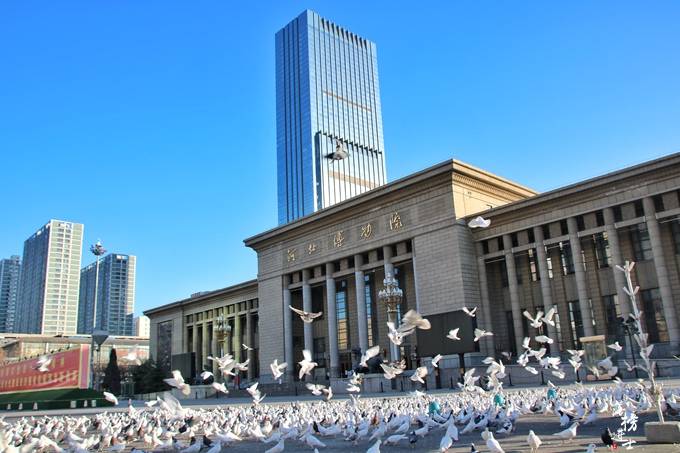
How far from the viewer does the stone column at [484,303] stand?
1602 inches

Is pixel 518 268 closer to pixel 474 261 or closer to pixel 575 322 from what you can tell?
pixel 474 261

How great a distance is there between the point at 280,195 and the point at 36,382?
8890 cm

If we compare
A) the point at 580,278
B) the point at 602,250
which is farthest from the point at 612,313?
the point at 602,250

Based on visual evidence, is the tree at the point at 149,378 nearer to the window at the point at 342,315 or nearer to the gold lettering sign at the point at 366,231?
the window at the point at 342,315

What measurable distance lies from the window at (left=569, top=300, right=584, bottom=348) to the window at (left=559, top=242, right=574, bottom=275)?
222cm

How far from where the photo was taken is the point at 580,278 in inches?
1480

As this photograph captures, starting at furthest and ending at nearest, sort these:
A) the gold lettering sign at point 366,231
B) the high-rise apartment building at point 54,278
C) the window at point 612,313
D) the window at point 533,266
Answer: the high-rise apartment building at point 54,278, the gold lettering sign at point 366,231, the window at point 533,266, the window at point 612,313

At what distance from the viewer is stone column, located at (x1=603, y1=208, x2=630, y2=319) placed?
3531cm

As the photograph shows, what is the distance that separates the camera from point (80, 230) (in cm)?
14850

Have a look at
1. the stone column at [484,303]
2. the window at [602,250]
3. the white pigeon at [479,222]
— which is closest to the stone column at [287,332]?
the stone column at [484,303]

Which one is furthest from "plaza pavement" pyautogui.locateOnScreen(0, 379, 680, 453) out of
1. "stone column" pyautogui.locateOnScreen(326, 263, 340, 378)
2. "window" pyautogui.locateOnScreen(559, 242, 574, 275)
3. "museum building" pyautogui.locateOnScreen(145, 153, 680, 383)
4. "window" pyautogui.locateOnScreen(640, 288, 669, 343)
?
"stone column" pyautogui.locateOnScreen(326, 263, 340, 378)

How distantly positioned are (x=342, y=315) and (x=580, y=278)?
23.6 meters

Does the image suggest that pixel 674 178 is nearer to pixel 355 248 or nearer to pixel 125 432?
pixel 355 248

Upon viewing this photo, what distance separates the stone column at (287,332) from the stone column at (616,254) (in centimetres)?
3028
